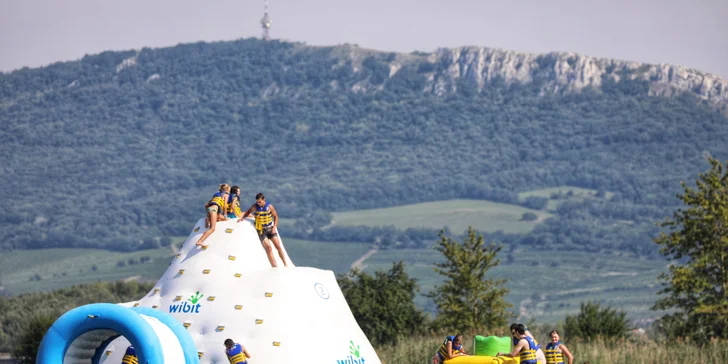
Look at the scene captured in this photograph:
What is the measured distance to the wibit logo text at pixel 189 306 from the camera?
28391 millimetres

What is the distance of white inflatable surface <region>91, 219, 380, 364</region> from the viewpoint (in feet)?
91.4

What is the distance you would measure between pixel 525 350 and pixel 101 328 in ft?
30.3

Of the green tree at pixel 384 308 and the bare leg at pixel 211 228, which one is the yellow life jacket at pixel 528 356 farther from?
the green tree at pixel 384 308

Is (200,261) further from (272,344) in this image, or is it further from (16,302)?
(16,302)

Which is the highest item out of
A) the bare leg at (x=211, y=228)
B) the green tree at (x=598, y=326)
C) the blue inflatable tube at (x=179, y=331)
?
the bare leg at (x=211, y=228)

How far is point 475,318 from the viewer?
62.2 m

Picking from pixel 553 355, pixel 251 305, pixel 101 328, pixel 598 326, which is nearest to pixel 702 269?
pixel 598 326

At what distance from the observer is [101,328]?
2628 centimetres

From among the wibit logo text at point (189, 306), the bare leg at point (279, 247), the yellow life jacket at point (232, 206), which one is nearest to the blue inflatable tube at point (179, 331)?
the wibit logo text at point (189, 306)

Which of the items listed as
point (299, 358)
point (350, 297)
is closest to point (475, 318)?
point (350, 297)

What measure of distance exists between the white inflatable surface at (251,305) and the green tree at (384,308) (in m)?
34.7

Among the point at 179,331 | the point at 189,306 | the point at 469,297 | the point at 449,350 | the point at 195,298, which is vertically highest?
the point at 195,298

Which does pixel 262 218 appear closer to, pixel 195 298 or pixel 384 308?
pixel 195 298

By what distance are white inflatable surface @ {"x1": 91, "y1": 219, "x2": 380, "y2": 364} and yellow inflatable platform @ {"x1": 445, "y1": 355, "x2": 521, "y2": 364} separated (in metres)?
1.97
